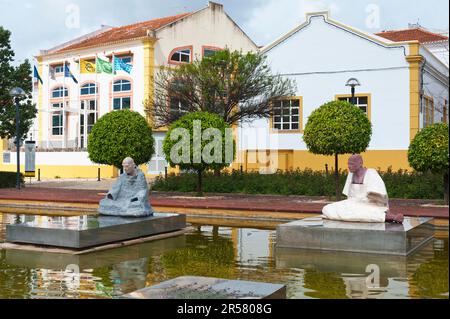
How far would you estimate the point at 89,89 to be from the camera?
38250mm

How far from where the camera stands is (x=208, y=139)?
18.9m

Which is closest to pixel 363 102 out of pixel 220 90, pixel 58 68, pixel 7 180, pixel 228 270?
pixel 220 90

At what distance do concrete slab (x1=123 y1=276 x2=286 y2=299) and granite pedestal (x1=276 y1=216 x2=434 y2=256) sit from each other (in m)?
4.08

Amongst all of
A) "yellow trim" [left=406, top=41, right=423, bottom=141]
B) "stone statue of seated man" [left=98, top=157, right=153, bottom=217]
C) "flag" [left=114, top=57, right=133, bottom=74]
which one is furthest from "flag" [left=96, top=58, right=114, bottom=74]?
"stone statue of seated man" [left=98, top=157, right=153, bottom=217]

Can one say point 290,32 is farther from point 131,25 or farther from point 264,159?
point 131,25

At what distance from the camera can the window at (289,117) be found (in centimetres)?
2839

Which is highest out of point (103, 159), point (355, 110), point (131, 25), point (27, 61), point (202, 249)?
point (131, 25)

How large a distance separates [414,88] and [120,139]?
44.8ft

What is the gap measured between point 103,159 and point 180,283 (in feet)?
50.0

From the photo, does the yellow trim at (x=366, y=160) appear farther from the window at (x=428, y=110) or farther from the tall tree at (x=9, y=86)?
the tall tree at (x=9, y=86)

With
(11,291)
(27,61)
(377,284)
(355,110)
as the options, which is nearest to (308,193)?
(355,110)

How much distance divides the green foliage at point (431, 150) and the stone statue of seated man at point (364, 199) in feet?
21.6

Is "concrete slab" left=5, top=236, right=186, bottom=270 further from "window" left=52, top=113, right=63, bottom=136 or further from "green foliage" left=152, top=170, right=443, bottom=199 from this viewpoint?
"window" left=52, top=113, right=63, bottom=136

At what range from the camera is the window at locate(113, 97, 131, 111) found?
36062mm
